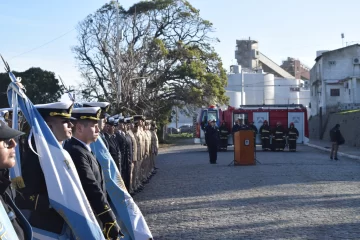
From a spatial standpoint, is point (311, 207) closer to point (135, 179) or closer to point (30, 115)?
point (135, 179)

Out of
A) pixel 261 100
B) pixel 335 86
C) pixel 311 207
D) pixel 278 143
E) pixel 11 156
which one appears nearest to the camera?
pixel 11 156

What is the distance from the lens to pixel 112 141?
501 inches

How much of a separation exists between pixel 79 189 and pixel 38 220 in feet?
1.37

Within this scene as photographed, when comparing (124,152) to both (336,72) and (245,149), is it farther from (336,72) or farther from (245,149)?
(336,72)

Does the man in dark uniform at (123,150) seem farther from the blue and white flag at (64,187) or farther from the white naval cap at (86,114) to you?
the blue and white flag at (64,187)

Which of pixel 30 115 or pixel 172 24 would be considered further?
pixel 172 24

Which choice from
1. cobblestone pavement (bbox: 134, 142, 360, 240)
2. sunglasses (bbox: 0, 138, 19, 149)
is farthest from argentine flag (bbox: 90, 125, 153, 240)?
cobblestone pavement (bbox: 134, 142, 360, 240)

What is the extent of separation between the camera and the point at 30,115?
507 cm

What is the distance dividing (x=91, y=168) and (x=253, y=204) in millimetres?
7776

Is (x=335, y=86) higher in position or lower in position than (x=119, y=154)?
higher

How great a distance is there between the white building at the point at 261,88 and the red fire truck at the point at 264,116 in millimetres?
42163

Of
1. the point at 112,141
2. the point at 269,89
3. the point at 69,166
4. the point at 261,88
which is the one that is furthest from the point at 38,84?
the point at 269,89

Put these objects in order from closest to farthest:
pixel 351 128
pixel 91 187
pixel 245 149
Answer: pixel 91 187 → pixel 245 149 → pixel 351 128

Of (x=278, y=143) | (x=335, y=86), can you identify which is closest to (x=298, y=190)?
(x=278, y=143)
